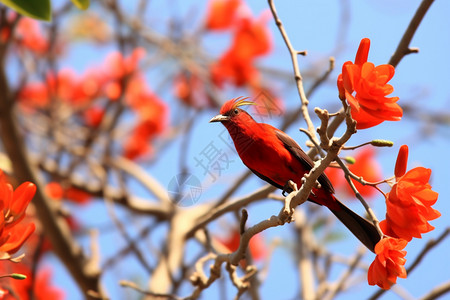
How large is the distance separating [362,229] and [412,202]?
9.8 inches

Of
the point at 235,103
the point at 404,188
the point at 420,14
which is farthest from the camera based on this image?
the point at 420,14

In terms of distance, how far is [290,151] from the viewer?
134cm

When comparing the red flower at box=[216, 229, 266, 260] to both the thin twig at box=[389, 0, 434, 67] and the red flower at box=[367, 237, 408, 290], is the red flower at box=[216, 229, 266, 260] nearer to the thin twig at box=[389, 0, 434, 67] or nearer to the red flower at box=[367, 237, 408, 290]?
the thin twig at box=[389, 0, 434, 67]

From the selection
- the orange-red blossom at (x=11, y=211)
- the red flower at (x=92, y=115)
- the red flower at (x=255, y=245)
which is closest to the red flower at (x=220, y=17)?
the red flower at (x=92, y=115)

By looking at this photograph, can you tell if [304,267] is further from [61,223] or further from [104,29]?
[104,29]

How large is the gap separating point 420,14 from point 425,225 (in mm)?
823

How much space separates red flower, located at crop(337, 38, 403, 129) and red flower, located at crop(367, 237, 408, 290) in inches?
9.5

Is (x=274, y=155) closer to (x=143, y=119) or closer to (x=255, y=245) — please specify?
(x=255, y=245)

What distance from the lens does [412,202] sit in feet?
3.52

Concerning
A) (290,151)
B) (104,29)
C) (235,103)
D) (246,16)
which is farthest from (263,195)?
(104,29)

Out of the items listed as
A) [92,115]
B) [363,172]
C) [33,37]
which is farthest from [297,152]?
[33,37]

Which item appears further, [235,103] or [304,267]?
[304,267]

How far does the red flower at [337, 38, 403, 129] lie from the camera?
39.7 inches

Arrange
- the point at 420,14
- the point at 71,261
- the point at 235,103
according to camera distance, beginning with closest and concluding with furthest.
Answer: the point at 235,103
the point at 420,14
the point at 71,261
